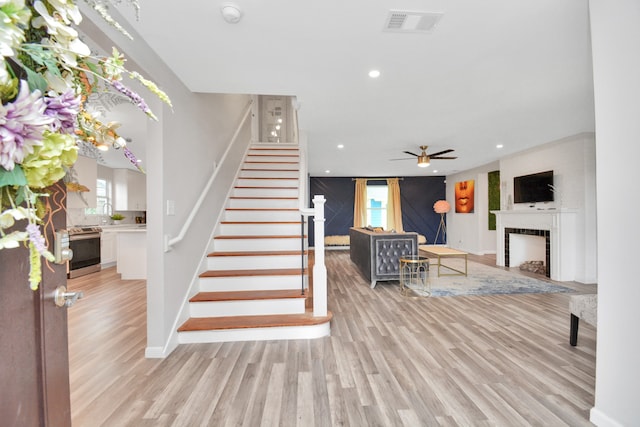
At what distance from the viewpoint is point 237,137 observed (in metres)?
4.66

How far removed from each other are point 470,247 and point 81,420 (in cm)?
892

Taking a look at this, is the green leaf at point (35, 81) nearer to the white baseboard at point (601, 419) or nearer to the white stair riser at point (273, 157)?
the white baseboard at point (601, 419)

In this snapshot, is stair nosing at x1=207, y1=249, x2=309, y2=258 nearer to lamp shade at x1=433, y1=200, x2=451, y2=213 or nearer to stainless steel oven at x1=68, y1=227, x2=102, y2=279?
stainless steel oven at x1=68, y1=227, x2=102, y2=279

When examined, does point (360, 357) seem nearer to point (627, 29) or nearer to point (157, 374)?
point (157, 374)

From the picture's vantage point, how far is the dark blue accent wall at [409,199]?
969 centimetres

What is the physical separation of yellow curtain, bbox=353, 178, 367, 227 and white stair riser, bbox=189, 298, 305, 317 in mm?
7035

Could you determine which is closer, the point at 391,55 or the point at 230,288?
the point at 391,55

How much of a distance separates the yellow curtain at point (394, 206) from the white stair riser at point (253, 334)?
24.4ft

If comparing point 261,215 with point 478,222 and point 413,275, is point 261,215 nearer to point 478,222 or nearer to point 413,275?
point 413,275

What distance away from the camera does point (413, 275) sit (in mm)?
5031

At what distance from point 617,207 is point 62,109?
2.21 meters

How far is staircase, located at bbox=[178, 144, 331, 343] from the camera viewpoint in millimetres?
2570

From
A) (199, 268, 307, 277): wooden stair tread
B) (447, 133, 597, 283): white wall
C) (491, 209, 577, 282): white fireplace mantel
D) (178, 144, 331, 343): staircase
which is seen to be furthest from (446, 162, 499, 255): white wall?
(199, 268, 307, 277): wooden stair tread

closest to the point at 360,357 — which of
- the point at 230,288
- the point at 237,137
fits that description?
the point at 230,288
